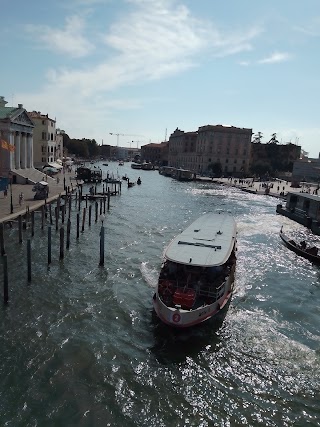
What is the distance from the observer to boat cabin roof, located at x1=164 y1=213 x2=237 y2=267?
70.4ft

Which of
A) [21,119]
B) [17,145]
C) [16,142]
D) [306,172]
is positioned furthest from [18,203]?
[306,172]

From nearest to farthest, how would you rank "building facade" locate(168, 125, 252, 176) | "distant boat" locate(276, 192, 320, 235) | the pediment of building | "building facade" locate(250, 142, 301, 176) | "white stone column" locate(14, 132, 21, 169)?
"distant boat" locate(276, 192, 320, 235) → the pediment of building → "white stone column" locate(14, 132, 21, 169) → "building facade" locate(168, 125, 252, 176) → "building facade" locate(250, 142, 301, 176)

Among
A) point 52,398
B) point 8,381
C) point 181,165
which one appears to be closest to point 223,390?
point 52,398

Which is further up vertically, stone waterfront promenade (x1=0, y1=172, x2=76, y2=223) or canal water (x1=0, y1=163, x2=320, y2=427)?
stone waterfront promenade (x1=0, y1=172, x2=76, y2=223)

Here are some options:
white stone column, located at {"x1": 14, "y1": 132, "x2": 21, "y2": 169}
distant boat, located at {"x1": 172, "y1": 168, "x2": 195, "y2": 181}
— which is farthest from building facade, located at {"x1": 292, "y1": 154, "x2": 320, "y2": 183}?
white stone column, located at {"x1": 14, "y1": 132, "x2": 21, "y2": 169}

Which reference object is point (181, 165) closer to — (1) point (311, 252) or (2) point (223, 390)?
(1) point (311, 252)

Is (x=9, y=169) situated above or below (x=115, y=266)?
above

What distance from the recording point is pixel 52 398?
14.3 metres

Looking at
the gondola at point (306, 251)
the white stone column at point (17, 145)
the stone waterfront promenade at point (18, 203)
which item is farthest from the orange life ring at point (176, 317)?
the white stone column at point (17, 145)

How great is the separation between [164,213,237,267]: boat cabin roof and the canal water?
340 centimetres

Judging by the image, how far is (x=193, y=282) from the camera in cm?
2162

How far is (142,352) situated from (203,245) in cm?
882

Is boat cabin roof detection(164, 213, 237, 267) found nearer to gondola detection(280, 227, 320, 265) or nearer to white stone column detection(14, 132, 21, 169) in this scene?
gondola detection(280, 227, 320, 265)

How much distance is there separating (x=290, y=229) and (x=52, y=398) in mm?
43217
